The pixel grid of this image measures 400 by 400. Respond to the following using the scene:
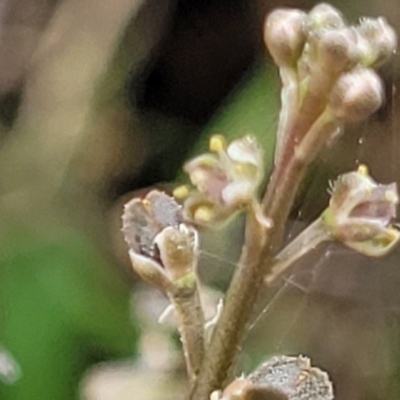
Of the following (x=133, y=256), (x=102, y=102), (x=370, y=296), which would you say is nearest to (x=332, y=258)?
(x=370, y=296)

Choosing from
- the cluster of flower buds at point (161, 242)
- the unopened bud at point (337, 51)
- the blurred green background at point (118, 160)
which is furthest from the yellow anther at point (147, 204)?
the blurred green background at point (118, 160)

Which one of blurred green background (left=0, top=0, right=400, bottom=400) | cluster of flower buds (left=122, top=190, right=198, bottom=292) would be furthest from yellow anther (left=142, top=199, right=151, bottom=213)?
blurred green background (left=0, top=0, right=400, bottom=400)

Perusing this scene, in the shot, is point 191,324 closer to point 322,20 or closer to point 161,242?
point 161,242

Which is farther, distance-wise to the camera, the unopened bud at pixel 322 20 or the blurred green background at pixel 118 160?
the blurred green background at pixel 118 160

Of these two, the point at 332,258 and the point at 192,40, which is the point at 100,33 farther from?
the point at 332,258

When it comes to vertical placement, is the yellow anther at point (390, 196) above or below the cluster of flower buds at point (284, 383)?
above

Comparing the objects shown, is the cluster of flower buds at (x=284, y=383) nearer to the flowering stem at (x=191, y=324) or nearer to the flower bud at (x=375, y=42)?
the flowering stem at (x=191, y=324)
